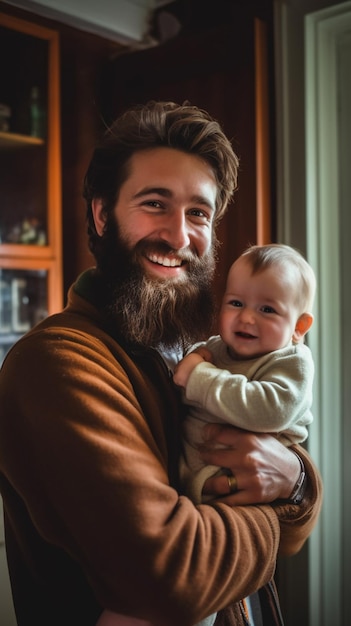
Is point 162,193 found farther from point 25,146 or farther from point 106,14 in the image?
point 106,14

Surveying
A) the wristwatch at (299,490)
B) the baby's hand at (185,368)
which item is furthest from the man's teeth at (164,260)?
the wristwatch at (299,490)

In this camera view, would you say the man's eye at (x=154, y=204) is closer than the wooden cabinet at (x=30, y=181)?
Yes

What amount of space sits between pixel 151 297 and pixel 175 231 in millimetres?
143

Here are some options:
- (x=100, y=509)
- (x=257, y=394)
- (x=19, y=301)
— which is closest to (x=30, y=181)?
(x=19, y=301)

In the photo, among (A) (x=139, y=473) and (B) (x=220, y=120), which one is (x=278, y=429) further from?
(B) (x=220, y=120)

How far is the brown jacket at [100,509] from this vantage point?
865 millimetres

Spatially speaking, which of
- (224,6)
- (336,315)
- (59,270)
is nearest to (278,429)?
(336,315)

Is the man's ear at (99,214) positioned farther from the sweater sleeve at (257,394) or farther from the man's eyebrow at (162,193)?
the sweater sleeve at (257,394)

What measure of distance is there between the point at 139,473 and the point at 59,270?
1821 millimetres

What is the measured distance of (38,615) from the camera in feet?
3.51

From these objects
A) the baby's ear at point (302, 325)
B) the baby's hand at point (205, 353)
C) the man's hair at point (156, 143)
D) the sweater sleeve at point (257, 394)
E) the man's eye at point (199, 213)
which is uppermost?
the man's hair at point (156, 143)

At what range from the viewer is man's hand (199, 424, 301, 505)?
105cm

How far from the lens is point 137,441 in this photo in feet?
3.04

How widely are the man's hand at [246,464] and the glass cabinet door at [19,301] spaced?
62.1 inches
